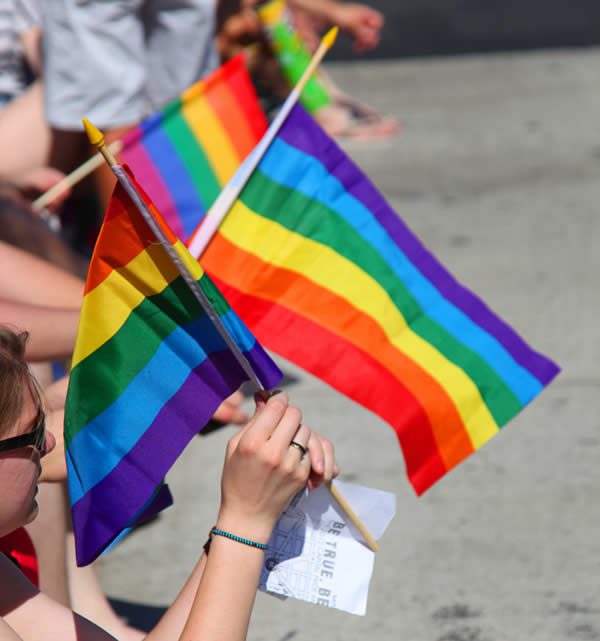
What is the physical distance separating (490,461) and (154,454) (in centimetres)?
162

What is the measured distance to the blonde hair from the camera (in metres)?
1.69

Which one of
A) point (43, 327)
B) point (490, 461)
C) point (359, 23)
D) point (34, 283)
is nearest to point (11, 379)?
point (43, 327)

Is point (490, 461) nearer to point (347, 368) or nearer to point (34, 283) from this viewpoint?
point (347, 368)

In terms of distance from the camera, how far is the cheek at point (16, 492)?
1.71 meters

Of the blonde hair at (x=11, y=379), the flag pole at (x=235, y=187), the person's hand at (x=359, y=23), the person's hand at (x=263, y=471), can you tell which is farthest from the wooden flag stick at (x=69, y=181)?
the person's hand at (x=359, y=23)

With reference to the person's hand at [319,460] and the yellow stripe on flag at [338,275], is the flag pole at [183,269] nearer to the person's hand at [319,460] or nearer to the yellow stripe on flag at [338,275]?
the person's hand at [319,460]

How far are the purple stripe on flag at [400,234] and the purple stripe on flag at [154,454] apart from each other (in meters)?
0.69

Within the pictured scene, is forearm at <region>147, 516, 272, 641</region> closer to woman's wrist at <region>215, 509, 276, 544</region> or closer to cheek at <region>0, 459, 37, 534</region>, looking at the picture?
woman's wrist at <region>215, 509, 276, 544</region>

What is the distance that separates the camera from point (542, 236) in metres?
4.91

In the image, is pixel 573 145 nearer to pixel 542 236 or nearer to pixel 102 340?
pixel 542 236

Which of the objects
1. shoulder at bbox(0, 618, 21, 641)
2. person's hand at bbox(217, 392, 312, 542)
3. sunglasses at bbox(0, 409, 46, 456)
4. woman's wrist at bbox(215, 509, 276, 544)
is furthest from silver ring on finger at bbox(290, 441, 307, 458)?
shoulder at bbox(0, 618, 21, 641)

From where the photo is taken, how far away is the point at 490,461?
11.1ft

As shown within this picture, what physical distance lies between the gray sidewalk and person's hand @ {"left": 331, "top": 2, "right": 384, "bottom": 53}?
29.8 inches

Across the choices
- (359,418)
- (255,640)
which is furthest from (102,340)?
(359,418)
